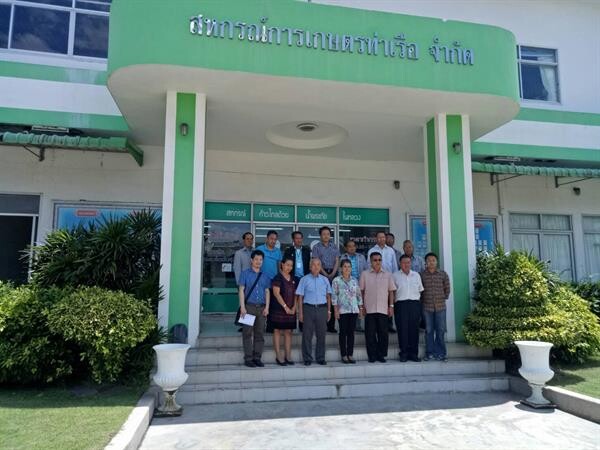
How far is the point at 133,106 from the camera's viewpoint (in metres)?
8.15

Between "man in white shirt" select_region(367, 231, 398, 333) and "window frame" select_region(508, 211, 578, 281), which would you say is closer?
"man in white shirt" select_region(367, 231, 398, 333)

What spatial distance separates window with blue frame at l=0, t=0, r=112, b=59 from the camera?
9891 mm

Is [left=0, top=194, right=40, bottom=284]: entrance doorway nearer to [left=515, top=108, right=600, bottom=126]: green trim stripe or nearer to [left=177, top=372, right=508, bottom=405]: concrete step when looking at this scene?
[left=177, top=372, right=508, bottom=405]: concrete step

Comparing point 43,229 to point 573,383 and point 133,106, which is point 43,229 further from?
point 573,383

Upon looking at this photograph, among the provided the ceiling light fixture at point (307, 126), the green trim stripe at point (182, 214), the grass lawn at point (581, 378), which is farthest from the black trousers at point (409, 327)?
the ceiling light fixture at point (307, 126)

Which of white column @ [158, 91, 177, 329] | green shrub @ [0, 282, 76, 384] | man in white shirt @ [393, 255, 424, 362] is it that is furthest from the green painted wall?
green shrub @ [0, 282, 76, 384]

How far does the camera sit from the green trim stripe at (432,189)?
8461 mm

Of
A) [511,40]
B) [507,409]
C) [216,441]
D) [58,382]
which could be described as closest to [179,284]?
[58,382]

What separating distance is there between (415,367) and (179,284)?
369cm

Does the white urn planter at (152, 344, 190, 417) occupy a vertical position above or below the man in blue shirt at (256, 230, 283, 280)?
below

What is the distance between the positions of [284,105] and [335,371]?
14.7ft

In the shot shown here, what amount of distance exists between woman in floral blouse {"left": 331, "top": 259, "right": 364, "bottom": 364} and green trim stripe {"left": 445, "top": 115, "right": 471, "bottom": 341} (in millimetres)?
2012

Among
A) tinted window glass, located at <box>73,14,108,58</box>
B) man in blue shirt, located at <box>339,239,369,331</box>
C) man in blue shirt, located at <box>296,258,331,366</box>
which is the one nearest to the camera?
man in blue shirt, located at <box>296,258,331,366</box>

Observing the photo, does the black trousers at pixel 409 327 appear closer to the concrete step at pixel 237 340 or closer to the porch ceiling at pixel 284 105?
the concrete step at pixel 237 340
